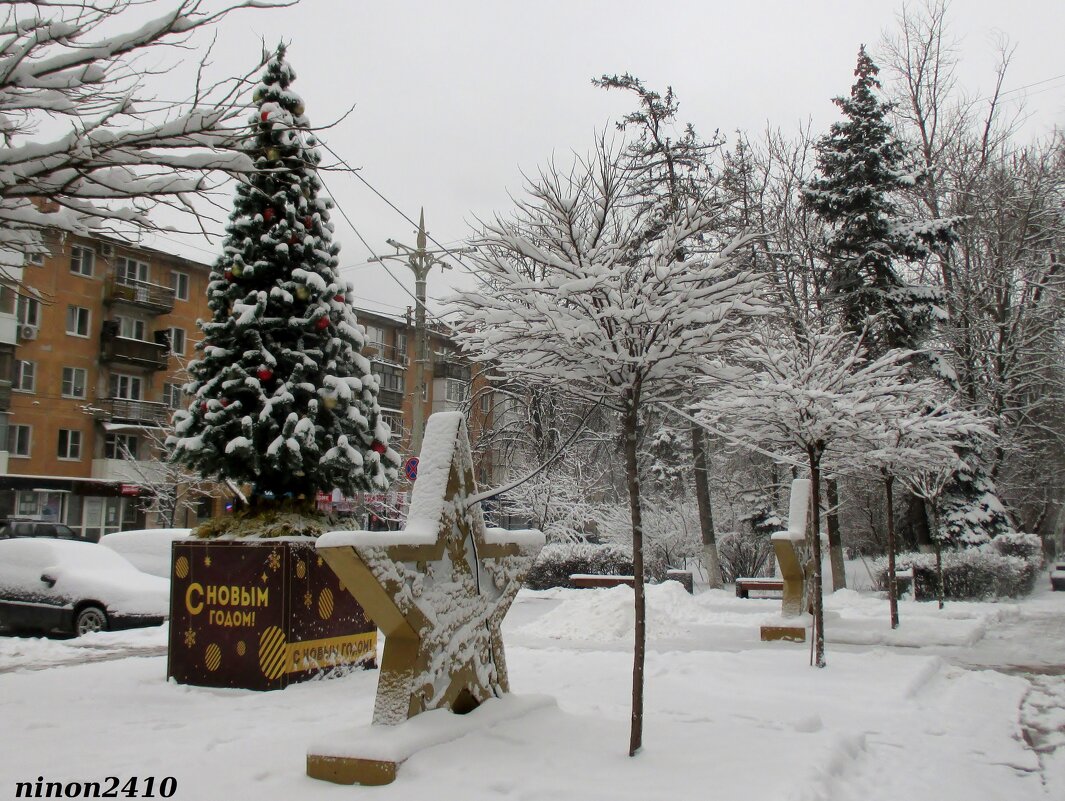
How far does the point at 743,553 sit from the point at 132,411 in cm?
2756

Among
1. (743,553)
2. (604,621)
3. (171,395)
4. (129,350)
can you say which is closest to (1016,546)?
(743,553)

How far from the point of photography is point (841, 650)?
12039 mm

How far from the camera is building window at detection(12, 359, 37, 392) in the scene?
35.8 meters

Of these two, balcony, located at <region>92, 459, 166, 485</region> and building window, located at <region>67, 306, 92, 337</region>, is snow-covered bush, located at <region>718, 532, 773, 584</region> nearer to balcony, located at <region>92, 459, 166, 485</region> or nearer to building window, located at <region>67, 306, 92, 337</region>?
balcony, located at <region>92, 459, 166, 485</region>

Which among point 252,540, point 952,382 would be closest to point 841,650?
point 252,540

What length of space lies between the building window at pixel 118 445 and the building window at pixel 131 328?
4490mm

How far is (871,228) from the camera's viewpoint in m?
25.2

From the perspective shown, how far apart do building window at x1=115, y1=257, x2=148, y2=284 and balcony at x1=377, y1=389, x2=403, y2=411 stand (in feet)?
44.3

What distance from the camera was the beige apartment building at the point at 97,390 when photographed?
35500mm

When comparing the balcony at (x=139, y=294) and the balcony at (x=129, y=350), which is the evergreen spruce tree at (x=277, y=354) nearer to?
the balcony at (x=129, y=350)

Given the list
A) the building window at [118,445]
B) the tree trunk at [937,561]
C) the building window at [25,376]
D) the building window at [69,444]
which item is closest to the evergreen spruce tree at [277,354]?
the tree trunk at [937,561]

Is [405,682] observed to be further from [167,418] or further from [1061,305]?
[167,418]

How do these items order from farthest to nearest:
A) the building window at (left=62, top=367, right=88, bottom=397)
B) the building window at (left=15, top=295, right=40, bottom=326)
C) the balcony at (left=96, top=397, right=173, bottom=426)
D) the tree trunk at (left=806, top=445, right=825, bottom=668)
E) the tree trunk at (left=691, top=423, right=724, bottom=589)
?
the balcony at (left=96, top=397, right=173, bottom=426) < the building window at (left=62, top=367, right=88, bottom=397) < the building window at (left=15, top=295, right=40, bottom=326) < the tree trunk at (left=691, top=423, right=724, bottom=589) < the tree trunk at (left=806, top=445, right=825, bottom=668)

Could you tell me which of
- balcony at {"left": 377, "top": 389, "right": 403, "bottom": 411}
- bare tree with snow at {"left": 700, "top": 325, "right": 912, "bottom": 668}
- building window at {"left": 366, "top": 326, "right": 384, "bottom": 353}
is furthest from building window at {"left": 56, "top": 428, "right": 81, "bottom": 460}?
bare tree with snow at {"left": 700, "top": 325, "right": 912, "bottom": 668}
